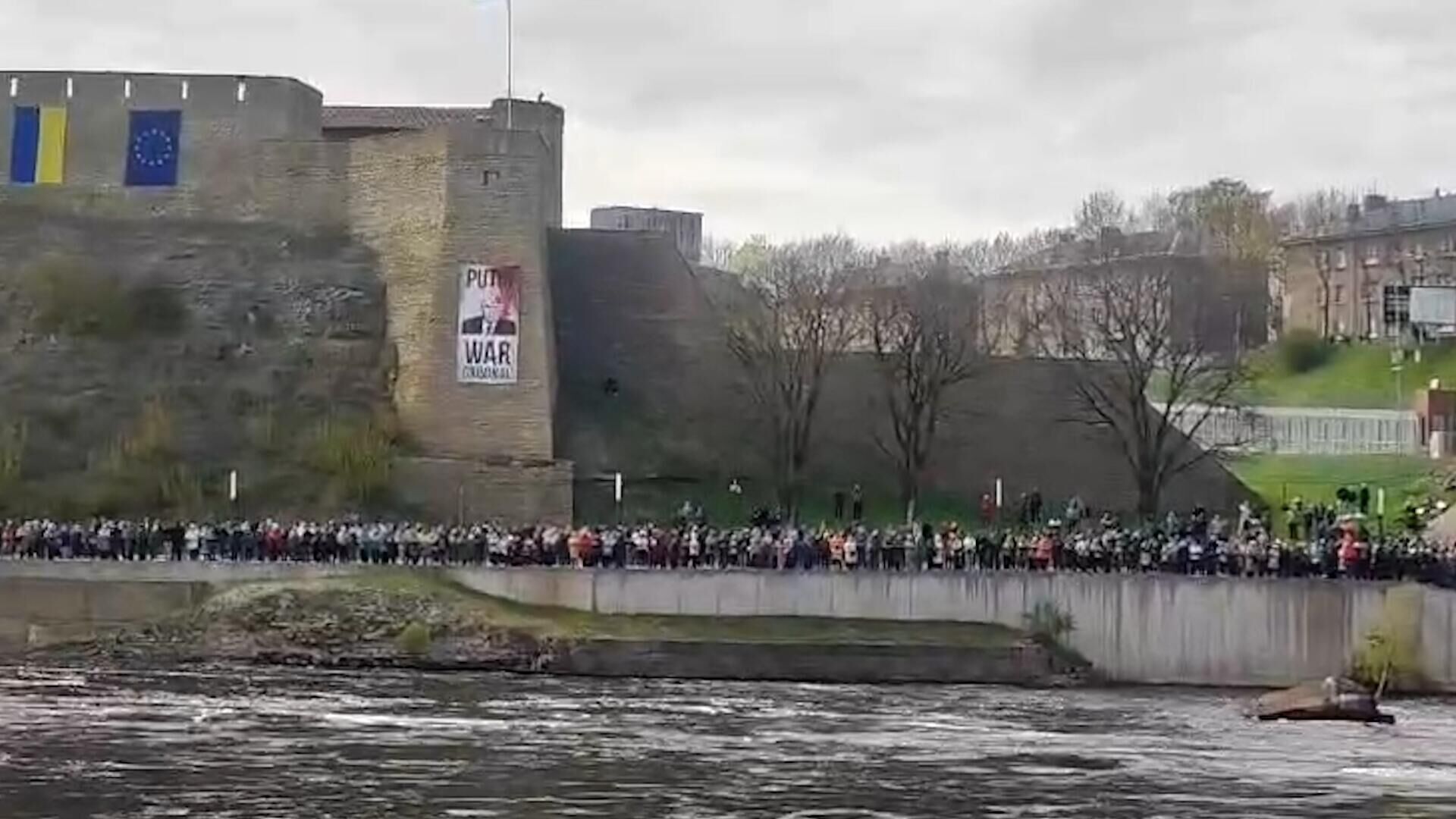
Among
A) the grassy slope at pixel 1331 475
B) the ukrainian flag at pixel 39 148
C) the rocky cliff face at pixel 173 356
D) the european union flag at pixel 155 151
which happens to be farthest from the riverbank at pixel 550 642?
the ukrainian flag at pixel 39 148

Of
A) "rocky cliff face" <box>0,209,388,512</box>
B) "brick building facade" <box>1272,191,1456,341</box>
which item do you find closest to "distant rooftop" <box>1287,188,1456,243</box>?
"brick building facade" <box>1272,191,1456,341</box>

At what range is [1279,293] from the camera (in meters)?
133

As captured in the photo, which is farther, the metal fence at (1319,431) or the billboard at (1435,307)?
the billboard at (1435,307)

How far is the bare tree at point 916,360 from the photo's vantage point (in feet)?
250

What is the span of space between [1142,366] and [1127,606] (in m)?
22.3

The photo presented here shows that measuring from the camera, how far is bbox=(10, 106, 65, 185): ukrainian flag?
81312 millimetres

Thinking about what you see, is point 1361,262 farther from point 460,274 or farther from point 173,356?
point 173,356

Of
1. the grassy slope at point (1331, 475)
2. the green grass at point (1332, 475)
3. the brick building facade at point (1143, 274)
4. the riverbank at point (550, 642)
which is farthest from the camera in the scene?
→ the brick building facade at point (1143, 274)

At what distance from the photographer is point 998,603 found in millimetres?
55719

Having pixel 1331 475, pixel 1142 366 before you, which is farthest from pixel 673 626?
pixel 1331 475

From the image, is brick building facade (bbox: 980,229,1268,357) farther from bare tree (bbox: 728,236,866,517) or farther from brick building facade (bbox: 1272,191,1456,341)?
brick building facade (bbox: 1272,191,1456,341)

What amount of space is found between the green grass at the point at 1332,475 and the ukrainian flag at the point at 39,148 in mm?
38867

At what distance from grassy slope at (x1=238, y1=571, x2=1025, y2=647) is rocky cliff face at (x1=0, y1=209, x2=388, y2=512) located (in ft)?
37.1

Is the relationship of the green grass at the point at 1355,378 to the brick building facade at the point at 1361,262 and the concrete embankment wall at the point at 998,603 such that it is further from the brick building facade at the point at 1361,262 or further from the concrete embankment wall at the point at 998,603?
the concrete embankment wall at the point at 998,603
